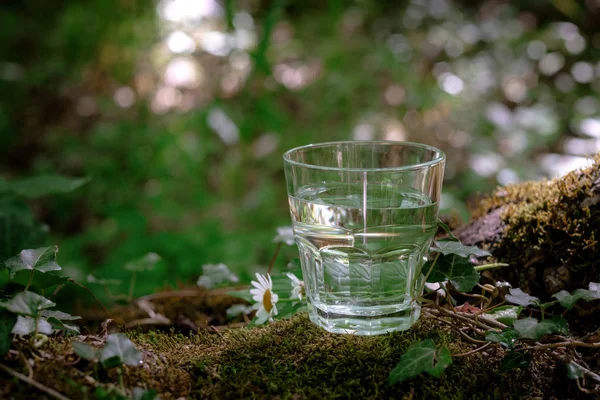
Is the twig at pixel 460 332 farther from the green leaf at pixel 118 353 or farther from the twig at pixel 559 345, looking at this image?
the green leaf at pixel 118 353

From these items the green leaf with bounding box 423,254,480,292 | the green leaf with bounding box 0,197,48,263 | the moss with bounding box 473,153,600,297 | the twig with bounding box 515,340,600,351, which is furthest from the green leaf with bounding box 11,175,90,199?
the twig with bounding box 515,340,600,351

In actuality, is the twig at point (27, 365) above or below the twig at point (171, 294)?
above

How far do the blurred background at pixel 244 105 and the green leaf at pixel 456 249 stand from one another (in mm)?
1890

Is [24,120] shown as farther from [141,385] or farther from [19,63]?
[141,385]

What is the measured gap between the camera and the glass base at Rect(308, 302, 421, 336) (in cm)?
111

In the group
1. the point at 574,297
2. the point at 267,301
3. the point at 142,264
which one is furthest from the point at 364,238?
the point at 142,264

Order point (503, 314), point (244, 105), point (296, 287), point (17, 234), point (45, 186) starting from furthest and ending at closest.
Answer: point (244, 105)
point (45, 186)
point (17, 234)
point (296, 287)
point (503, 314)

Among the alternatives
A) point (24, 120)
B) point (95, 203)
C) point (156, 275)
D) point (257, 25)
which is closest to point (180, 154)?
point (95, 203)

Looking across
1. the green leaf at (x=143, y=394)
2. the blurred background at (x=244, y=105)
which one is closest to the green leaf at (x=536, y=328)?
the green leaf at (x=143, y=394)

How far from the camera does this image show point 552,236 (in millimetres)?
1256

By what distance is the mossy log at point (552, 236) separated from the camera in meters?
1.21

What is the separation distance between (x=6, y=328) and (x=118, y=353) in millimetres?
193

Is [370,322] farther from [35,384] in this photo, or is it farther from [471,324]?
[35,384]

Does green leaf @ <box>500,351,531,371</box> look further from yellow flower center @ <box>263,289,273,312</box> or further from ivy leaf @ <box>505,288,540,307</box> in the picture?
yellow flower center @ <box>263,289,273,312</box>
